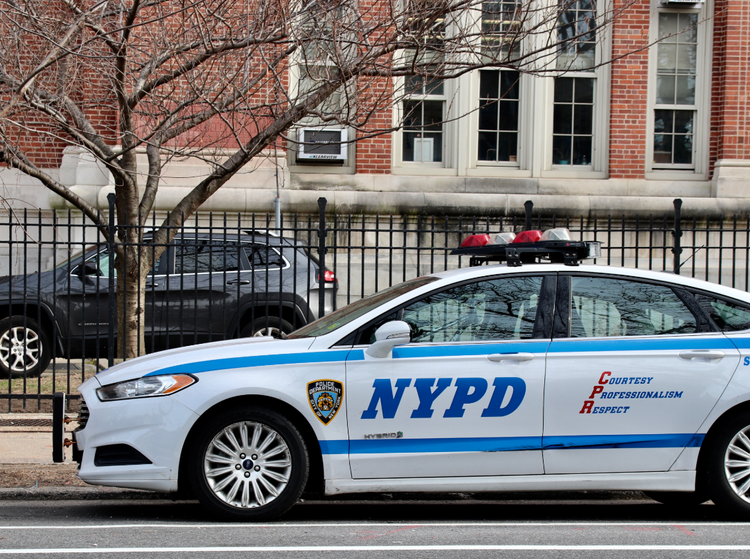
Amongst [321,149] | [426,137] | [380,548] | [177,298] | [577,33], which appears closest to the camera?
[380,548]

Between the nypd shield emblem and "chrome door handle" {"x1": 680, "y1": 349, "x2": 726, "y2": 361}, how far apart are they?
7.14 feet

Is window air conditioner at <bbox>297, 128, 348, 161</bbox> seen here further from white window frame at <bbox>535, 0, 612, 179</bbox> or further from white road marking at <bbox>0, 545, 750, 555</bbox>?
white road marking at <bbox>0, 545, 750, 555</bbox>

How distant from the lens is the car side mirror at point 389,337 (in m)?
5.11

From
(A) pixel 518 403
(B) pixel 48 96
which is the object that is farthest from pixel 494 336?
(B) pixel 48 96

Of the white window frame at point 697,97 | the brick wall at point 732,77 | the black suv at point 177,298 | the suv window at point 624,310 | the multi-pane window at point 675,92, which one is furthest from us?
the multi-pane window at point 675,92

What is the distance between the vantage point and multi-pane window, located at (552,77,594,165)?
1514cm

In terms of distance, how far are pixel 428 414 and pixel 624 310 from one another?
4.80 feet

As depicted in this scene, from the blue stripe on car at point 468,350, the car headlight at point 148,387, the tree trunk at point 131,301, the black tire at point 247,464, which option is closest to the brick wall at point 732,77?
the tree trunk at point 131,301

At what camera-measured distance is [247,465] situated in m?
5.15

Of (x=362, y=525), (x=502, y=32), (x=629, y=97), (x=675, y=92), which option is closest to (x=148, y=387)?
(x=362, y=525)

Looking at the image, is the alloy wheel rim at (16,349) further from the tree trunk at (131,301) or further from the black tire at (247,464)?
the black tire at (247,464)

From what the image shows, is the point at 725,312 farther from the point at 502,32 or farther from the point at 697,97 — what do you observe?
the point at 697,97

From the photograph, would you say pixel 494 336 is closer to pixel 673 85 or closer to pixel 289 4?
pixel 289 4

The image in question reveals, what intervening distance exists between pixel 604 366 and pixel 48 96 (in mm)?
6364
